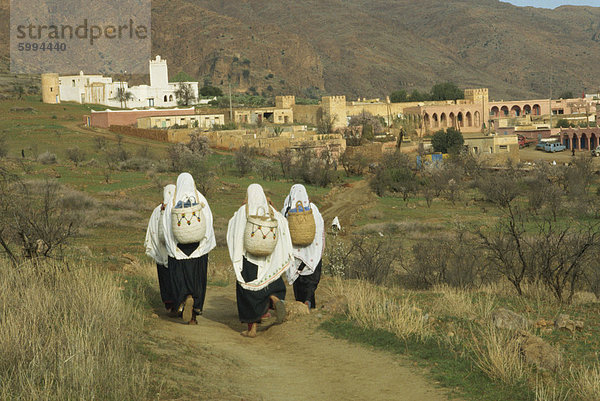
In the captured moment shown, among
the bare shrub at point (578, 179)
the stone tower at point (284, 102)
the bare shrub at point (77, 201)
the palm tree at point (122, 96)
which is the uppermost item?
the palm tree at point (122, 96)

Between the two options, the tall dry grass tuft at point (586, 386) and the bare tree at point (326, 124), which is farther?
the bare tree at point (326, 124)

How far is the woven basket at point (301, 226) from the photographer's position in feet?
26.4

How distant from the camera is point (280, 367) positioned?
6039 mm

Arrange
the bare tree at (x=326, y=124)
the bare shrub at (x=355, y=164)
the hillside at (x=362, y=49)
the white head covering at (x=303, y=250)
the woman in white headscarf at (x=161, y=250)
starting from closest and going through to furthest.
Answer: the woman in white headscarf at (x=161, y=250) < the white head covering at (x=303, y=250) < the bare shrub at (x=355, y=164) < the bare tree at (x=326, y=124) < the hillside at (x=362, y=49)

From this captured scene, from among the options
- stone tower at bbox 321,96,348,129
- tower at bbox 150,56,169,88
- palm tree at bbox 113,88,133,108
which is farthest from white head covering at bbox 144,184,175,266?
tower at bbox 150,56,169,88

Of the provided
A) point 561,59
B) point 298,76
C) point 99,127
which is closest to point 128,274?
point 99,127

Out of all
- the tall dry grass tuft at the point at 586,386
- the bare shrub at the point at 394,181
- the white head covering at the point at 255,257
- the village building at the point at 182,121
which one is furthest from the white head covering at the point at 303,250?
the village building at the point at 182,121

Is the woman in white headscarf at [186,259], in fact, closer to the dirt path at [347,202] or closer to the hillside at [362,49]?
the dirt path at [347,202]

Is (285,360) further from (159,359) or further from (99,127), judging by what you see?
(99,127)

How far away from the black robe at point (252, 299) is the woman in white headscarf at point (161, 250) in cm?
81

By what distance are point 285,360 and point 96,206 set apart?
49.9 ft

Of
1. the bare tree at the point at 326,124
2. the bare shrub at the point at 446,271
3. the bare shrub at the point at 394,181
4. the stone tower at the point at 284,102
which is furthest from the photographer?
the stone tower at the point at 284,102

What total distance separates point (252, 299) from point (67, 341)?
2.47m

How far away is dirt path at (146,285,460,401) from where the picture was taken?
5234 mm
